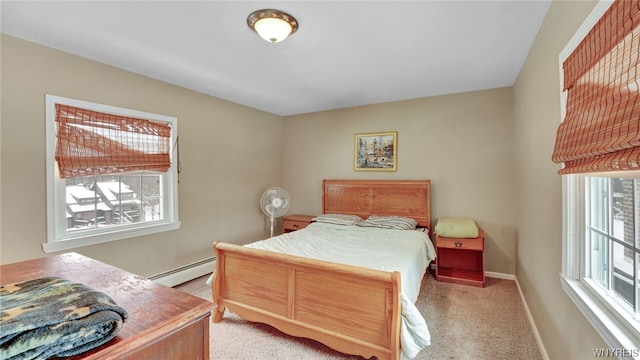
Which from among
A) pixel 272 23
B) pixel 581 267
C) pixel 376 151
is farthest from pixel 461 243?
pixel 272 23

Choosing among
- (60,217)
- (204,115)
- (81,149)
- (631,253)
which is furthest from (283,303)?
(204,115)

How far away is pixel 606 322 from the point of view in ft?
3.31

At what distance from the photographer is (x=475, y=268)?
3.45 meters

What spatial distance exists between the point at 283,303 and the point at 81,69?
2.77 m

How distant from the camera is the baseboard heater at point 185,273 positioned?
3049mm

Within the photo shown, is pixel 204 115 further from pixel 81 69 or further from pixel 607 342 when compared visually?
pixel 607 342

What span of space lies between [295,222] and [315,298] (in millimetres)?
2319

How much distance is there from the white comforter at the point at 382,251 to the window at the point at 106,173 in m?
1.40

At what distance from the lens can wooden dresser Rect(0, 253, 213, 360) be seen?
70 cm

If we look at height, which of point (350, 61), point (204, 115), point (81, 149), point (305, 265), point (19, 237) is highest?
point (350, 61)

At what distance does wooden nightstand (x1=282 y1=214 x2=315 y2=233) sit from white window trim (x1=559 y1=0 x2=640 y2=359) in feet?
10.1

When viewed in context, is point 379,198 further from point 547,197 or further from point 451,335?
point 547,197

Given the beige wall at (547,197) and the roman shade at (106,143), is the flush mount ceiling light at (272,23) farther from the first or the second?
the roman shade at (106,143)

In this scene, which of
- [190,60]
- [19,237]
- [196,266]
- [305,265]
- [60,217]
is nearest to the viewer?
[305,265]
